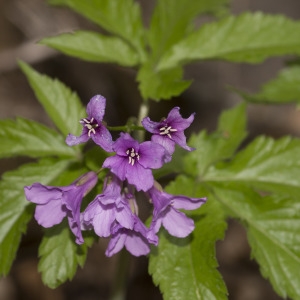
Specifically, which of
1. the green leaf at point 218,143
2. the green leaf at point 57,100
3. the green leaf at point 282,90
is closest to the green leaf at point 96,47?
the green leaf at point 57,100

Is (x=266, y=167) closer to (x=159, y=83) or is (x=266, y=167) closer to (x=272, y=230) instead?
(x=272, y=230)

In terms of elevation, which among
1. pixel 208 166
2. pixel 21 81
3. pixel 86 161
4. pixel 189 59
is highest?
pixel 21 81

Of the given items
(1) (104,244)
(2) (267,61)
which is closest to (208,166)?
(1) (104,244)

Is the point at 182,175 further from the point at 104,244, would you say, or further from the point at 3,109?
the point at 3,109

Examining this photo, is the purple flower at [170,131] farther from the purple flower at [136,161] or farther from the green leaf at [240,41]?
the green leaf at [240,41]

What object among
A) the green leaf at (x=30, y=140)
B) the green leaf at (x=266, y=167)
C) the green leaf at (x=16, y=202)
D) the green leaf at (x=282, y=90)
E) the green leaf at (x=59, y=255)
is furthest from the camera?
the green leaf at (x=282, y=90)

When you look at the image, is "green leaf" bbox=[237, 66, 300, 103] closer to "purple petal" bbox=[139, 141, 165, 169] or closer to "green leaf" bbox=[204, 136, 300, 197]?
"green leaf" bbox=[204, 136, 300, 197]
